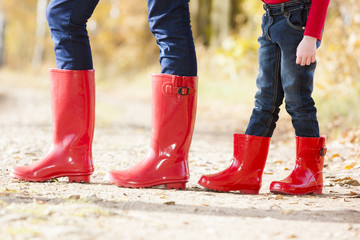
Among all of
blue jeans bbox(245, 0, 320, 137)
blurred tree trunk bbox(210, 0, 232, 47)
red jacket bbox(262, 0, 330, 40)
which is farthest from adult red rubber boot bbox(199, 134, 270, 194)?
blurred tree trunk bbox(210, 0, 232, 47)

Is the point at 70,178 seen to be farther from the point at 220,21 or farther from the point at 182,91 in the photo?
the point at 220,21

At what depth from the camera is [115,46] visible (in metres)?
19.7

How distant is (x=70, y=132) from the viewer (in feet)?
8.48

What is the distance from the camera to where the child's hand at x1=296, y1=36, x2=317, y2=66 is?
230cm

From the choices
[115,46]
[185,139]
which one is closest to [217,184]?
[185,139]

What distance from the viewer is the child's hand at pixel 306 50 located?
2.30 m

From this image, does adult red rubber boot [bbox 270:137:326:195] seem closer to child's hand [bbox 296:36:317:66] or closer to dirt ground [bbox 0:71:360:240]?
dirt ground [bbox 0:71:360:240]

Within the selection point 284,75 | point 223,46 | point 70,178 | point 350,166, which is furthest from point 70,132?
point 223,46

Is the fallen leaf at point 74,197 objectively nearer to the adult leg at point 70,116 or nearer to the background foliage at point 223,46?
the adult leg at point 70,116

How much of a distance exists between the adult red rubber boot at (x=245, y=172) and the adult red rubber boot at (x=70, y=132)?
0.63m

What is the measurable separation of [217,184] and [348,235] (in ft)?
2.89

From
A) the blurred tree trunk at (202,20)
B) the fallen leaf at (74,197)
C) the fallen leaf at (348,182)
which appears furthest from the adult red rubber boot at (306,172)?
the blurred tree trunk at (202,20)

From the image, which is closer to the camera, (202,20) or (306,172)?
(306,172)

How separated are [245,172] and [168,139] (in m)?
0.42
